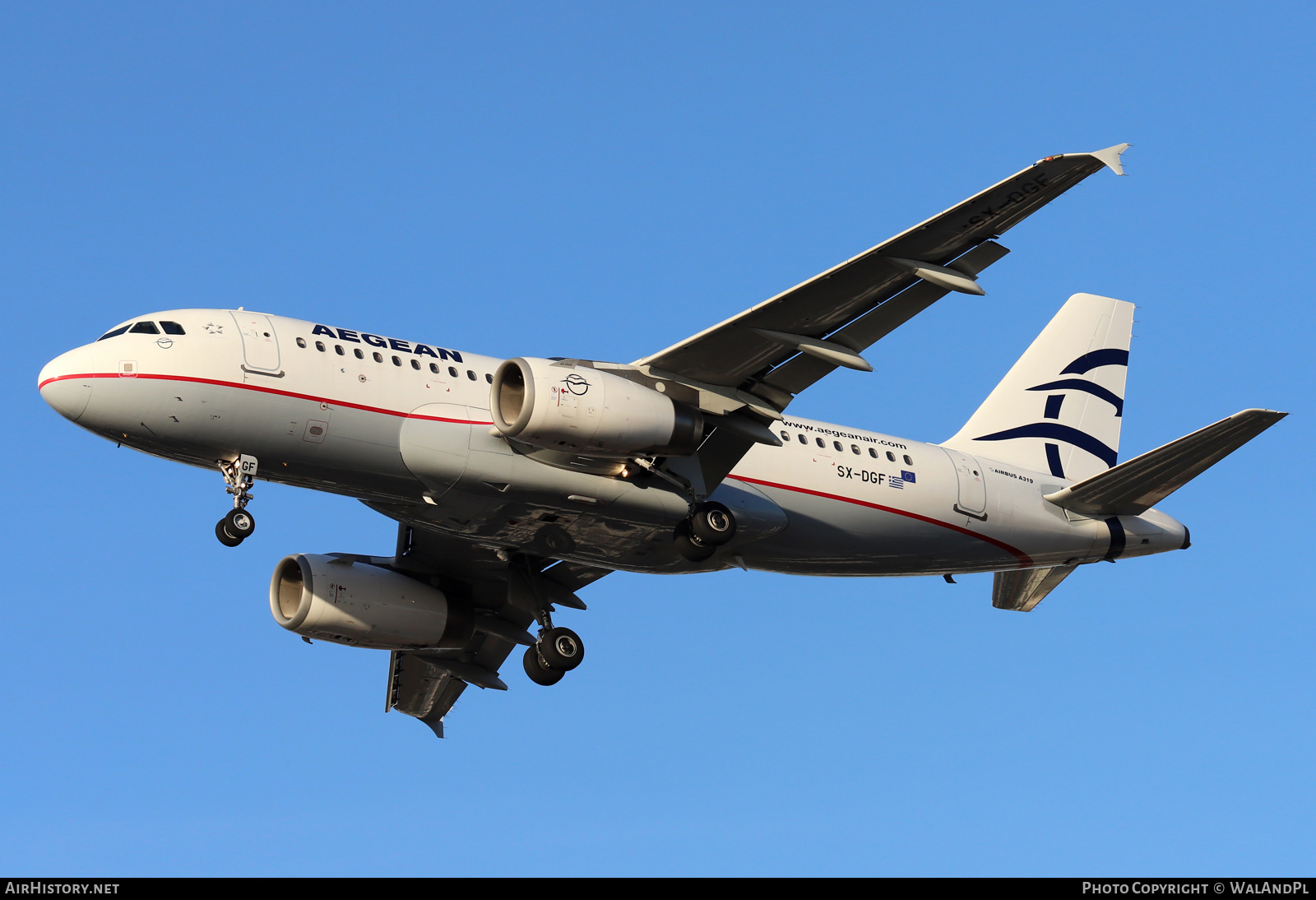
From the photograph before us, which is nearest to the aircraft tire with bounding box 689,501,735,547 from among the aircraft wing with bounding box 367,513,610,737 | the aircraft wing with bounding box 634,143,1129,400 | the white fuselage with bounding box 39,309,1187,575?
the white fuselage with bounding box 39,309,1187,575

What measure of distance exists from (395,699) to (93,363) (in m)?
13.8

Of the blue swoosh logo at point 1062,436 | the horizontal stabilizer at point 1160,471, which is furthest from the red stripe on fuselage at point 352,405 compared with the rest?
the blue swoosh logo at point 1062,436

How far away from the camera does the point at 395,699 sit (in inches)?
1458

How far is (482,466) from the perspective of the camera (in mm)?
27141

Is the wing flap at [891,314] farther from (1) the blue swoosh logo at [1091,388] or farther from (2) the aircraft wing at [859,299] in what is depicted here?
(1) the blue swoosh logo at [1091,388]

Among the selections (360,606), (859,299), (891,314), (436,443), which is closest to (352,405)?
(436,443)

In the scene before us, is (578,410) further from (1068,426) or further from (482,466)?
(1068,426)

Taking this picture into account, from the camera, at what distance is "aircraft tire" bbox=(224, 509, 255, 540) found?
1028 inches

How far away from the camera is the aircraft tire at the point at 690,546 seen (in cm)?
2861

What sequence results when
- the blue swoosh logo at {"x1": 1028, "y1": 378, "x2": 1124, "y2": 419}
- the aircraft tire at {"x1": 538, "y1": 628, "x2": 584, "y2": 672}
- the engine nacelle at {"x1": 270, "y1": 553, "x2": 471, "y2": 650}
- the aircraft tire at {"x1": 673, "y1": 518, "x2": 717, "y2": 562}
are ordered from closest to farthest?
the aircraft tire at {"x1": 673, "y1": 518, "x2": 717, "y2": 562} < the aircraft tire at {"x1": 538, "y1": 628, "x2": 584, "y2": 672} < the engine nacelle at {"x1": 270, "y1": 553, "x2": 471, "y2": 650} < the blue swoosh logo at {"x1": 1028, "y1": 378, "x2": 1124, "y2": 419}

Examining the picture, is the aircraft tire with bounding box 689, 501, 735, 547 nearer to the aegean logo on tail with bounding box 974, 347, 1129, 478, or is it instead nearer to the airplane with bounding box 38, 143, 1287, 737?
the airplane with bounding box 38, 143, 1287, 737

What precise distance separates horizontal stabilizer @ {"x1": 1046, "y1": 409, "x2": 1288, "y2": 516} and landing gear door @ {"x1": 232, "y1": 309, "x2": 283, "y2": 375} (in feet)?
53.8

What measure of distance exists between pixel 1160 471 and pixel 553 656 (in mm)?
12861

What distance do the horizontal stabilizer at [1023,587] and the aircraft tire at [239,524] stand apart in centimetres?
1666
